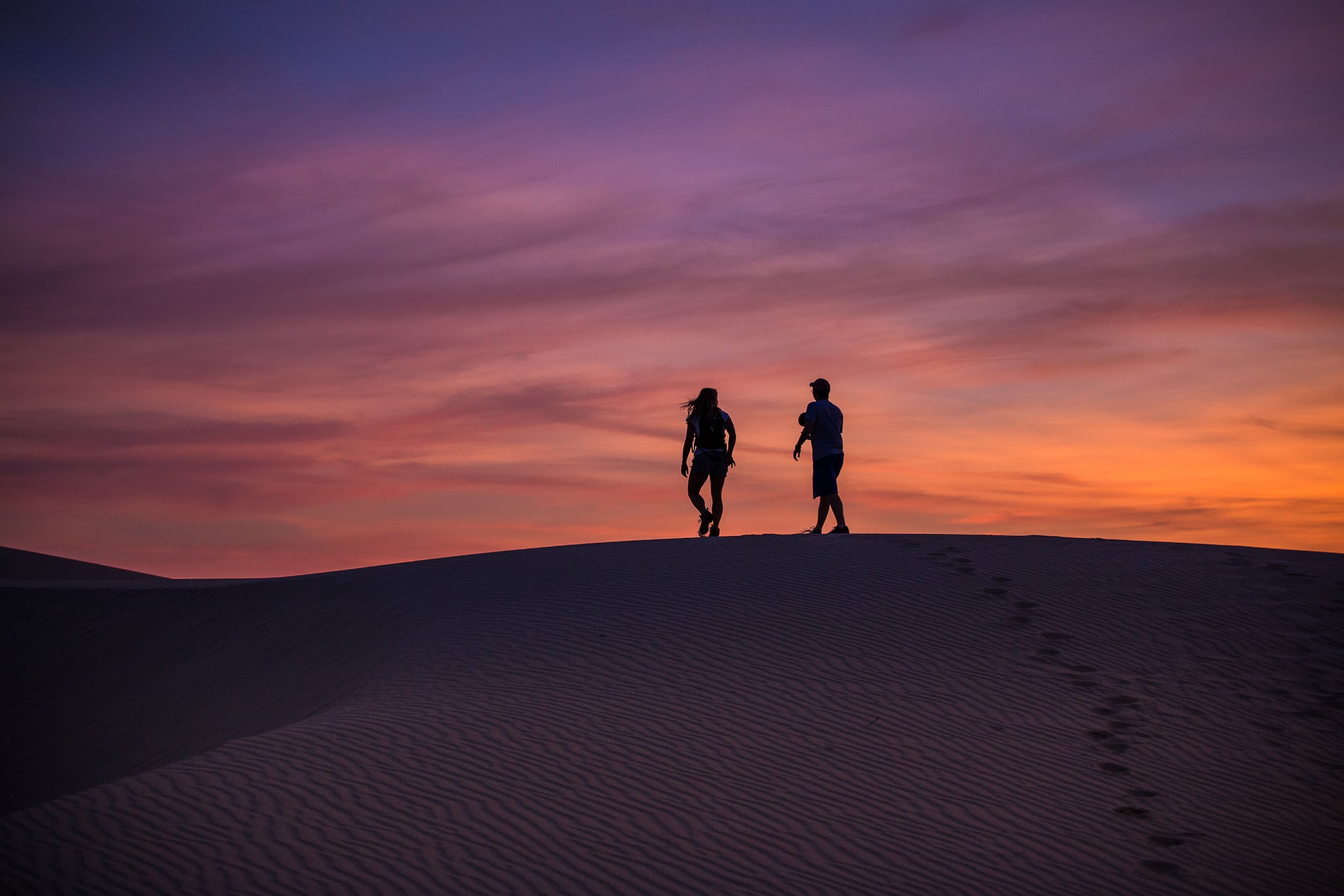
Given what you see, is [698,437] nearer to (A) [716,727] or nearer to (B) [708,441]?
(B) [708,441]

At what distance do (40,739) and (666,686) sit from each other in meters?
8.04

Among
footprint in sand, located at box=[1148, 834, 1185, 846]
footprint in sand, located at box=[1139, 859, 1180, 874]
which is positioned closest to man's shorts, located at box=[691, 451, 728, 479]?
footprint in sand, located at box=[1148, 834, 1185, 846]

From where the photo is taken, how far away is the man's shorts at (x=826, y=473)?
12992 mm

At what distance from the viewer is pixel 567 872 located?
538cm

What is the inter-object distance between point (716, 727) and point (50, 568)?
27857mm

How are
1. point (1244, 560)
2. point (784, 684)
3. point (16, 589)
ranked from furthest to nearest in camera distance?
point (16, 589)
point (1244, 560)
point (784, 684)

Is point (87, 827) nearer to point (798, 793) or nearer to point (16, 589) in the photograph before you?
point (798, 793)

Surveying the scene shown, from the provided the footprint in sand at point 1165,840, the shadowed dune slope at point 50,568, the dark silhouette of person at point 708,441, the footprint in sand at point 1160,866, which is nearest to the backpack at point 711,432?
the dark silhouette of person at point 708,441

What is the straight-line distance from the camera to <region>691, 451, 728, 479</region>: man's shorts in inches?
525

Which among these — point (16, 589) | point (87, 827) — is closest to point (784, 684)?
point (87, 827)

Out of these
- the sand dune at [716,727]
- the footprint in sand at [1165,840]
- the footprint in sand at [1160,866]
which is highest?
the sand dune at [716,727]

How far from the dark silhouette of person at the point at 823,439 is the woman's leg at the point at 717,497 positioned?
3.67 feet

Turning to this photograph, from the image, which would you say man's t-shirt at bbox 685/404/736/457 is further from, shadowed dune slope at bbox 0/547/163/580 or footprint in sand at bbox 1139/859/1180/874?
shadowed dune slope at bbox 0/547/163/580

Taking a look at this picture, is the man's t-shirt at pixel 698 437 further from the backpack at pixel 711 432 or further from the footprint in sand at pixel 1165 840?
the footprint in sand at pixel 1165 840
